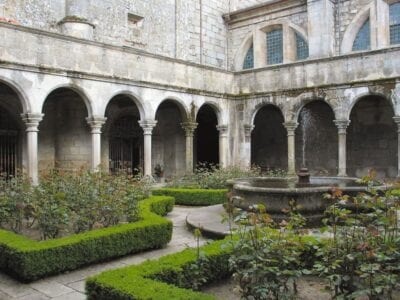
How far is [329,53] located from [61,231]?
14039 millimetres

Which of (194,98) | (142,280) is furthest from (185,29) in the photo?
(142,280)

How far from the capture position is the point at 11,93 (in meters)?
12.5

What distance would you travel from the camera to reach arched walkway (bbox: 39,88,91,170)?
1348 centimetres

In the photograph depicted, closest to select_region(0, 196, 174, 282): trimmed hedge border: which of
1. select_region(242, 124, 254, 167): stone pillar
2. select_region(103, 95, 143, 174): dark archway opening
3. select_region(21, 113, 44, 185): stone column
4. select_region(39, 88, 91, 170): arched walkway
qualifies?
select_region(21, 113, 44, 185): stone column

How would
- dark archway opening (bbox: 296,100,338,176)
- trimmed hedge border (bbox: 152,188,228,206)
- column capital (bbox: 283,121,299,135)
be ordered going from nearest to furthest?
trimmed hedge border (bbox: 152,188,228,206)
column capital (bbox: 283,121,299,135)
dark archway opening (bbox: 296,100,338,176)

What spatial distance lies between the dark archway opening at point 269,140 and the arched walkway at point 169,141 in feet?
11.3

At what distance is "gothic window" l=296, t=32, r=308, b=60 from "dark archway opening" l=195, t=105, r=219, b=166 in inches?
193

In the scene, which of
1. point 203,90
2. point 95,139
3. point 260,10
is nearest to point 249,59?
point 260,10

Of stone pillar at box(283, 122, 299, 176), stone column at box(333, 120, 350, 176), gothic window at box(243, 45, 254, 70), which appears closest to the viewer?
stone column at box(333, 120, 350, 176)

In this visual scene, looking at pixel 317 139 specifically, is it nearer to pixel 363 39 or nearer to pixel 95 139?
pixel 363 39

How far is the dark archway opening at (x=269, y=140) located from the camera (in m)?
17.7

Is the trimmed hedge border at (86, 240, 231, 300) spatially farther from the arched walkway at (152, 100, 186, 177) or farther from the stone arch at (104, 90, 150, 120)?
the arched walkway at (152, 100, 186, 177)

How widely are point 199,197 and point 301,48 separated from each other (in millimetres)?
11110

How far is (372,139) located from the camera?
15.4 meters
